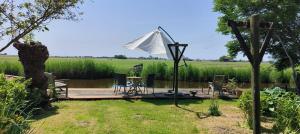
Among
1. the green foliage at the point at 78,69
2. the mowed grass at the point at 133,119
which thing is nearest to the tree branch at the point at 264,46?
the mowed grass at the point at 133,119

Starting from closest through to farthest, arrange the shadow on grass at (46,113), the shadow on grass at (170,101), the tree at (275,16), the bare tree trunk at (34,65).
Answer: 1. the shadow on grass at (46,113)
2. the bare tree trunk at (34,65)
3. the shadow on grass at (170,101)
4. the tree at (275,16)

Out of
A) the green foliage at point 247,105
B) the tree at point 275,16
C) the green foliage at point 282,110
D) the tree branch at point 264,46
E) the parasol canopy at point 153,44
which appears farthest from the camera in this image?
the tree at point 275,16

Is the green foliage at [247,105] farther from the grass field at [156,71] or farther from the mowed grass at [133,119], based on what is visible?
the grass field at [156,71]

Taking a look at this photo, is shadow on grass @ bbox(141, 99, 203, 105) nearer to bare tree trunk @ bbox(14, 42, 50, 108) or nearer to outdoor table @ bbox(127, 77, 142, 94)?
outdoor table @ bbox(127, 77, 142, 94)

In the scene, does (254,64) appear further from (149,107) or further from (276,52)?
(276,52)

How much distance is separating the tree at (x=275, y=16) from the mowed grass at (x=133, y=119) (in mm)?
6205

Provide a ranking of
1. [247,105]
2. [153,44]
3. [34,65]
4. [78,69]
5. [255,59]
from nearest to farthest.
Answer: [255,59], [247,105], [34,65], [153,44], [78,69]

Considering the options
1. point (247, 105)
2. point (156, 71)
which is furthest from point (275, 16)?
point (156, 71)

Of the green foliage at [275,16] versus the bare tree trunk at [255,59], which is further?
the green foliage at [275,16]

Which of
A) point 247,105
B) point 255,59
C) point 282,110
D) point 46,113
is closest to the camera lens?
point 255,59

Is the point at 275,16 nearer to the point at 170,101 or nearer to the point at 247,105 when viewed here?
the point at 170,101

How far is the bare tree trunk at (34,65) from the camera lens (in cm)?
995

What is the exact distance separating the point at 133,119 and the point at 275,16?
9.56 meters

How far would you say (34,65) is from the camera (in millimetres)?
10023
